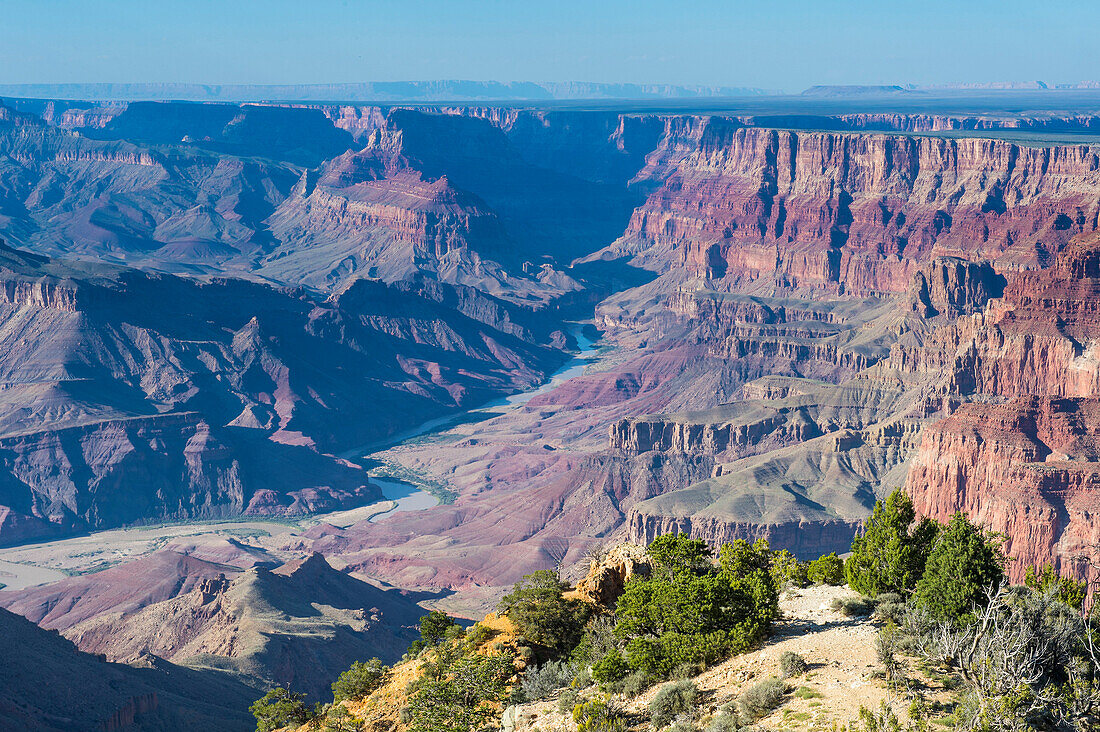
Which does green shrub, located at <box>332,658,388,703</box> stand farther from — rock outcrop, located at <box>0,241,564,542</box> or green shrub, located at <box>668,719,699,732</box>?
rock outcrop, located at <box>0,241,564,542</box>

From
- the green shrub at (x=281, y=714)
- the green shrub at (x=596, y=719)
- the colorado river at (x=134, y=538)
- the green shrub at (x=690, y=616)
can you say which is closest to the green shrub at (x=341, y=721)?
the green shrub at (x=281, y=714)

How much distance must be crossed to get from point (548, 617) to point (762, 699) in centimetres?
1257

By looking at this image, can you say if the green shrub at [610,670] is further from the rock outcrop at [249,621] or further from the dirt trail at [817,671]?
the rock outcrop at [249,621]

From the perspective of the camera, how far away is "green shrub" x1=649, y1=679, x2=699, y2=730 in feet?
109

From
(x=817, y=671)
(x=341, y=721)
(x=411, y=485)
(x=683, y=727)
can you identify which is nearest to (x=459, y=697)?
(x=341, y=721)

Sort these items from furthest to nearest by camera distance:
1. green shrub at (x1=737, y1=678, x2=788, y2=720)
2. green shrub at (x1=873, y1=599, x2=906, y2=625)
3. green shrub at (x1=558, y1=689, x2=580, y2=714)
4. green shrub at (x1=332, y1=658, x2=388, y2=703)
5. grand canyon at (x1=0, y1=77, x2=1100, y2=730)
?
1. grand canyon at (x1=0, y1=77, x2=1100, y2=730)
2. green shrub at (x1=332, y1=658, x2=388, y2=703)
3. green shrub at (x1=873, y1=599, x2=906, y2=625)
4. green shrub at (x1=558, y1=689, x2=580, y2=714)
5. green shrub at (x1=737, y1=678, x2=788, y2=720)

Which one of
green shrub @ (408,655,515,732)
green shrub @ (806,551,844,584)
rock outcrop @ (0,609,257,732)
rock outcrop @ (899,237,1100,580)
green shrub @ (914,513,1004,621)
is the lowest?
rock outcrop @ (0,609,257,732)

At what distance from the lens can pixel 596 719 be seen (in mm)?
33844

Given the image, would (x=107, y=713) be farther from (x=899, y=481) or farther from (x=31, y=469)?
(x=31, y=469)

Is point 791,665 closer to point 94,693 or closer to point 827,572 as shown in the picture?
point 827,572

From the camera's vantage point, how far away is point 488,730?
3725 centimetres

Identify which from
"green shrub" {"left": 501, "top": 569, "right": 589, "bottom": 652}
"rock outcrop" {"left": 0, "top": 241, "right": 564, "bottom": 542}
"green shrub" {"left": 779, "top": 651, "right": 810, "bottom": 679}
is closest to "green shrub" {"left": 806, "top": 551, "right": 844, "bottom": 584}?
"green shrub" {"left": 501, "top": 569, "right": 589, "bottom": 652}

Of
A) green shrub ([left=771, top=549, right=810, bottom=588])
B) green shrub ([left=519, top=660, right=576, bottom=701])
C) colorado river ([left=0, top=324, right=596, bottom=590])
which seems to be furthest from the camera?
colorado river ([left=0, top=324, right=596, bottom=590])

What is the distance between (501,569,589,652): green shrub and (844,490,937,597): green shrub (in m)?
9.83
